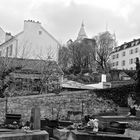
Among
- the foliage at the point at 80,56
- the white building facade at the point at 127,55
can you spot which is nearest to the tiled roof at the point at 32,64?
the foliage at the point at 80,56

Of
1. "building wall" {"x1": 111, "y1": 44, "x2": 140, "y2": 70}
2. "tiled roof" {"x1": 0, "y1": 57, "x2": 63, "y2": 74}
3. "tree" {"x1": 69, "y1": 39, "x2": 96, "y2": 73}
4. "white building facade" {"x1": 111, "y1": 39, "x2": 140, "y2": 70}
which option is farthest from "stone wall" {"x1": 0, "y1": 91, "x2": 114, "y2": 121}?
"building wall" {"x1": 111, "y1": 44, "x2": 140, "y2": 70}

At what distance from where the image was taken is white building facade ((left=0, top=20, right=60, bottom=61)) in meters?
32.4

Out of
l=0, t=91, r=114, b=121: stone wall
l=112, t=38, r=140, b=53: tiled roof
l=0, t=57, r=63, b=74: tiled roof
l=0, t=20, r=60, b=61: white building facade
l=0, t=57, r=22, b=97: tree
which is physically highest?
l=112, t=38, r=140, b=53: tiled roof

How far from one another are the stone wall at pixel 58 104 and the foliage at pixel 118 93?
1.30ft

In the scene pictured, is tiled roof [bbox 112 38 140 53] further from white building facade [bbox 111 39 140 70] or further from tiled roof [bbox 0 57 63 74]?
tiled roof [bbox 0 57 63 74]

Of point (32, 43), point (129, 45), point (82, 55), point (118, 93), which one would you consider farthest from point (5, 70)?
point (129, 45)

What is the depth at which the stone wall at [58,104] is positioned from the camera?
17.3 meters

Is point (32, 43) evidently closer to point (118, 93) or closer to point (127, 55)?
point (118, 93)

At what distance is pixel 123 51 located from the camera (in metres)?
65.6

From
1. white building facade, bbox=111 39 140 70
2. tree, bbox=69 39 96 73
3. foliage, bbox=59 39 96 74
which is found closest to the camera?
foliage, bbox=59 39 96 74

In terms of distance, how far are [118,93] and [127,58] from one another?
45.9 m

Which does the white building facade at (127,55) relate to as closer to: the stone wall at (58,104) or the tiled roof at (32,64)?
the tiled roof at (32,64)

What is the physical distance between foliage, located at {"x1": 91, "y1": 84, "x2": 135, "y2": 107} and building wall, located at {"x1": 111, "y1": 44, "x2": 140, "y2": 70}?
41.3 meters

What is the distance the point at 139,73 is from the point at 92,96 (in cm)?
390
